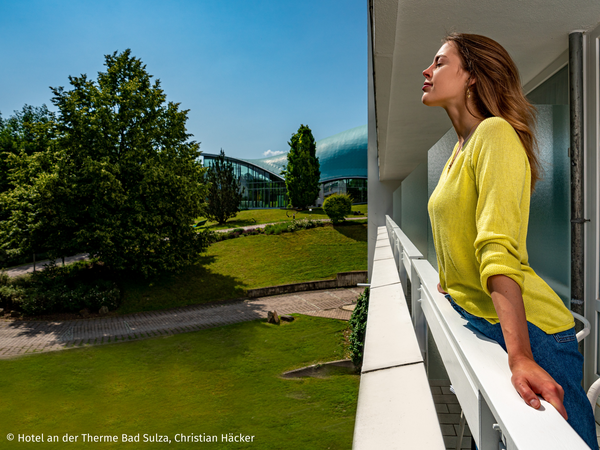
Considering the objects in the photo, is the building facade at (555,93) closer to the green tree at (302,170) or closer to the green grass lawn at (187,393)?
the green grass lawn at (187,393)

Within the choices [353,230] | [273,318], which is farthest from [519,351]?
[353,230]

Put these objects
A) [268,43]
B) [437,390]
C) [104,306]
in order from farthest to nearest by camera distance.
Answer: [268,43] < [104,306] < [437,390]

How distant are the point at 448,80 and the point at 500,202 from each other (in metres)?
0.45

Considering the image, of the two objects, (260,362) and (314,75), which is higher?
(314,75)

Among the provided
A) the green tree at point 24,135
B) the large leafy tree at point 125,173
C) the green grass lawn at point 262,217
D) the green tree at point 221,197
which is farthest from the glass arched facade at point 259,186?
the large leafy tree at point 125,173

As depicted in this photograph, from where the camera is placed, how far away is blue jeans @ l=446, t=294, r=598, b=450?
792 millimetres

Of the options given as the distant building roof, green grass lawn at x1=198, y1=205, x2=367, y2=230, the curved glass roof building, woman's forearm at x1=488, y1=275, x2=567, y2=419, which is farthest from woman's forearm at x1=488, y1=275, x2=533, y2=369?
the distant building roof

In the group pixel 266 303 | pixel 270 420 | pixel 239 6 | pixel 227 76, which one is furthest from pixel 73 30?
pixel 270 420

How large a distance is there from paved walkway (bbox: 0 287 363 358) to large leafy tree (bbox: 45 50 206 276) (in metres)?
2.46

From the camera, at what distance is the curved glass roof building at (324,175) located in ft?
151

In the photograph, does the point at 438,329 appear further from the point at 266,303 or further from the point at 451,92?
the point at 266,303

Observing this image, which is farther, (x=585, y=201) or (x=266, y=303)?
(x=266, y=303)

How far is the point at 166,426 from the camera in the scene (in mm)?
6863

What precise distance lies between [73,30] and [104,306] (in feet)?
103
